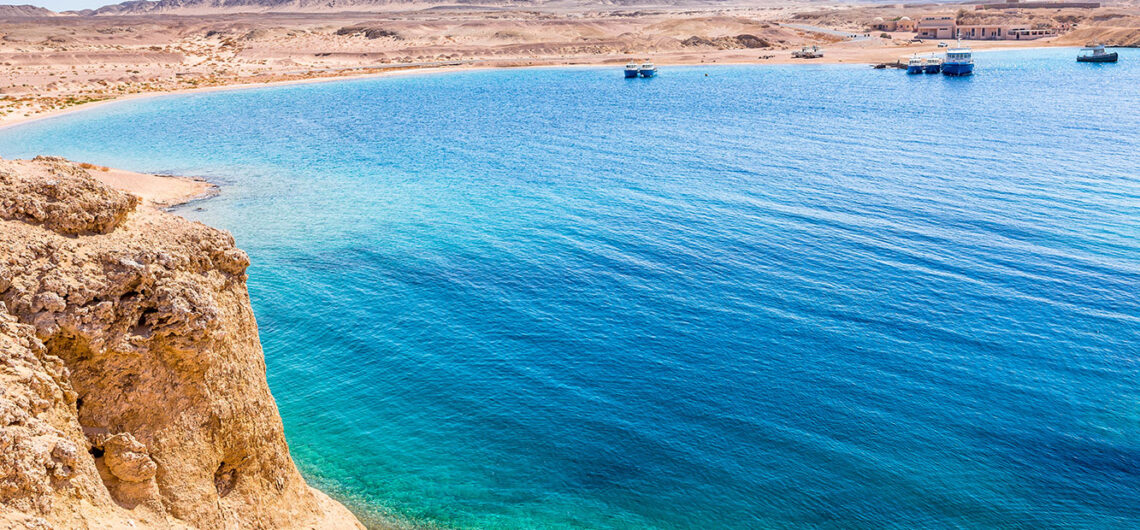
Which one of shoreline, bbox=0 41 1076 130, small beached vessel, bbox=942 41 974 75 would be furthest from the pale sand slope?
small beached vessel, bbox=942 41 974 75

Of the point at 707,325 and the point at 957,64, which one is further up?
the point at 957,64

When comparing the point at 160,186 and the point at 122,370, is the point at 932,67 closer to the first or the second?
the point at 160,186

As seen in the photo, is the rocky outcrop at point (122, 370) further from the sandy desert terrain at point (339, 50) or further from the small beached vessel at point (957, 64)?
the small beached vessel at point (957, 64)

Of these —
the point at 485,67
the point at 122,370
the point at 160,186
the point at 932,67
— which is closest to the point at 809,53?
the point at 932,67

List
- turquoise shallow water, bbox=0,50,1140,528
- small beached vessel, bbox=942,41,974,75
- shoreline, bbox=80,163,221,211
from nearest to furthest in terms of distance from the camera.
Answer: turquoise shallow water, bbox=0,50,1140,528 → shoreline, bbox=80,163,221,211 → small beached vessel, bbox=942,41,974,75

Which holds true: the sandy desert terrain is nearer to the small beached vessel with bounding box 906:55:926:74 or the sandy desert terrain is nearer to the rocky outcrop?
the small beached vessel with bounding box 906:55:926:74

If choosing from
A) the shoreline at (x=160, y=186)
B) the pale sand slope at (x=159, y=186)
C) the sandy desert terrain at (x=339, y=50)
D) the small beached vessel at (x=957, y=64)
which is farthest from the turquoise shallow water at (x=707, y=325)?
the sandy desert terrain at (x=339, y=50)

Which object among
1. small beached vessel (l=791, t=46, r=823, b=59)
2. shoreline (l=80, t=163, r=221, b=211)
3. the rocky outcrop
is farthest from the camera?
small beached vessel (l=791, t=46, r=823, b=59)
